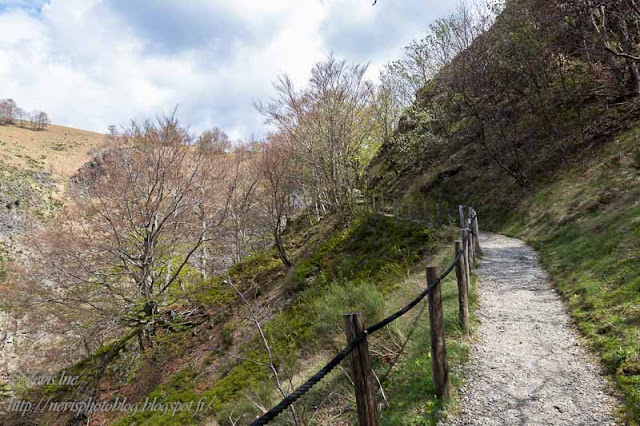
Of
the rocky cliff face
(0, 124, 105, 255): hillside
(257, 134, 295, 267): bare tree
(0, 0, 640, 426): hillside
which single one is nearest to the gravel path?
(0, 0, 640, 426): hillside

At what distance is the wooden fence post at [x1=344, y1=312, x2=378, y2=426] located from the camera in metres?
2.24

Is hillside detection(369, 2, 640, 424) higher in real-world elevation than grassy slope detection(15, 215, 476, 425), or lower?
higher

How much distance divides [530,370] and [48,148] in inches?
3553

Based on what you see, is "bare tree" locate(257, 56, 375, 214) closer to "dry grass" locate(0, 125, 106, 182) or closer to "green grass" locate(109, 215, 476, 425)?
"green grass" locate(109, 215, 476, 425)

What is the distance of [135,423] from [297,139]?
1274 centimetres

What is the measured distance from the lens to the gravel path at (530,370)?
131 inches

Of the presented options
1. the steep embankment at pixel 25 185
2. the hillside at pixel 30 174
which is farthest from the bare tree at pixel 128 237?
the hillside at pixel 30 174

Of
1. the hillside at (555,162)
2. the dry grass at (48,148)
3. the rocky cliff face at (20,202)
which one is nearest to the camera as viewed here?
the hillside at (555,162)

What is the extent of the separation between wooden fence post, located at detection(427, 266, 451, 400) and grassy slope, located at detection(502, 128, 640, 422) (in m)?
1.55

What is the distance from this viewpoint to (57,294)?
11.4 meters

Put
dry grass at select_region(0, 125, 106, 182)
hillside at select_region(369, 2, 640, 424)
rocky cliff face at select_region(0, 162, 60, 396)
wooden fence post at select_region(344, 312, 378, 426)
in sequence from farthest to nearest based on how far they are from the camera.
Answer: dry grass at select_region(0, 125, 106, 182) < rocky cliff face at select_region(0, 162, 60, 396) < hillside at select_region(369, 2, 640, 424) < wooden fence post at select_region(344, 312, 378, 426)

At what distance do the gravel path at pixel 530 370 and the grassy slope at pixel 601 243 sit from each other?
0.24m

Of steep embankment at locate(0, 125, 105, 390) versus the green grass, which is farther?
steep embankment at locate(0, 125, 105, 390)

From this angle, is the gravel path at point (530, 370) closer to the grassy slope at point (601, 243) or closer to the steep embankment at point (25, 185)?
the grassy slope at point (601, 243)
